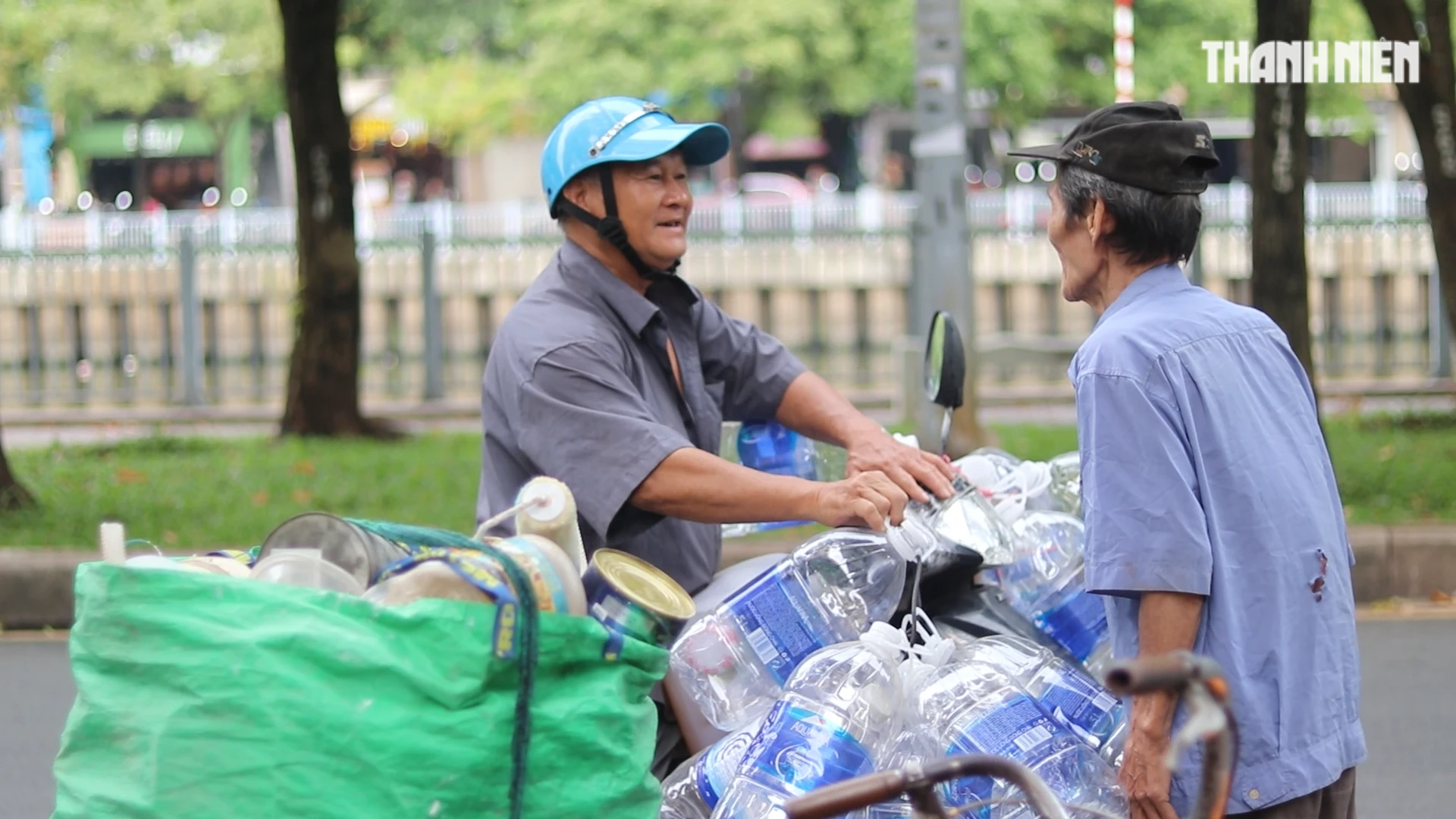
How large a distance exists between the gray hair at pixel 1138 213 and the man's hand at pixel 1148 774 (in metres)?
0.75

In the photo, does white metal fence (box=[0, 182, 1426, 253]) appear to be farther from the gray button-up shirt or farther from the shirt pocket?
the gray button-up shirt

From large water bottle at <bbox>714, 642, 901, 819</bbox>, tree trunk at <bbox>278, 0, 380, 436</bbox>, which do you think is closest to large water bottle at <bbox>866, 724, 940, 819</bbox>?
large water bottle at <bbox>714, 642, 901, 819</bbox>

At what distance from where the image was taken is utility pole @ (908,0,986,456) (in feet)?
32.0

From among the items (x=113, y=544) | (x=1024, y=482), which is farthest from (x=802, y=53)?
(x=113, y=544)

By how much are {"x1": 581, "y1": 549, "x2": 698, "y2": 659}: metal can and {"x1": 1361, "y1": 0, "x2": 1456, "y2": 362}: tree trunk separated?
8650 mm

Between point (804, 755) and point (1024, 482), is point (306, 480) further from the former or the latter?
point (804, 755)

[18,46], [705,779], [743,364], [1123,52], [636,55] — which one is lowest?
[705,779]

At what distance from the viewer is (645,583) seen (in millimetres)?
2740

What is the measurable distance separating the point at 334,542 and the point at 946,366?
1353mm

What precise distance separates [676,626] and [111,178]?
4533cm

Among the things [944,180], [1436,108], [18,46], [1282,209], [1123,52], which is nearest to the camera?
[1282,209]

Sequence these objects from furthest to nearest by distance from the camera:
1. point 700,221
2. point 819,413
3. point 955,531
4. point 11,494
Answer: point 700,221
point 11,494
point 819,413
point 955,531

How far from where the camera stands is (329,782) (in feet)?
7.33

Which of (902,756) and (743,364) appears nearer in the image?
(902,756)
